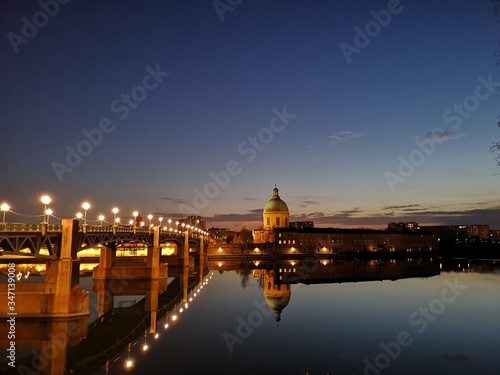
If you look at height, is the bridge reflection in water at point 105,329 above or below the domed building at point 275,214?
below

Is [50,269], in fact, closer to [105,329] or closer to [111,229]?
[105,329]

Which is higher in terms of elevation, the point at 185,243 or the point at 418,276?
the point at 185,243

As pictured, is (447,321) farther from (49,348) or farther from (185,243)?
(185,243)

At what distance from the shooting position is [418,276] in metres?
82.9

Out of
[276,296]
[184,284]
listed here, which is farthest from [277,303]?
[184,284]

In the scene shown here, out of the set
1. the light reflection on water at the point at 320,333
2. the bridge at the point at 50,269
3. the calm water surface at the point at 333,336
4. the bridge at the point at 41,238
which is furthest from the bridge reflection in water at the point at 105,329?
the bridge at the point at 41,238

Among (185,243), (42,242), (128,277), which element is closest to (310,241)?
(185,243)

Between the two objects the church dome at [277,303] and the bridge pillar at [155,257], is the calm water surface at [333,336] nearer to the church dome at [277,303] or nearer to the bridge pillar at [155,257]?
the church dome at [277,303]

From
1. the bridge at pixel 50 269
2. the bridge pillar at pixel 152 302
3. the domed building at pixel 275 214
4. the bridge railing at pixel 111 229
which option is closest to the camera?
the bridge at pixel 50 269

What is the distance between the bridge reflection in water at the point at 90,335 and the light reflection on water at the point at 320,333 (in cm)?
45

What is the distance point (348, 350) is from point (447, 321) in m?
15.4

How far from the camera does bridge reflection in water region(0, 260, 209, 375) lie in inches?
1025

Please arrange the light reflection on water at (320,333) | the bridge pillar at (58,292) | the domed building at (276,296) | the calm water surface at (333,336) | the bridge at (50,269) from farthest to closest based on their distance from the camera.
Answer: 1. the domed building at (276,296)
2. the bridge pillar at (58,292)
3. the bridge at (50,269)
4. the light reflection on water at (320,333)
5. the calm water surface at (333,336)

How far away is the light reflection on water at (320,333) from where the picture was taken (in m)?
25.7
